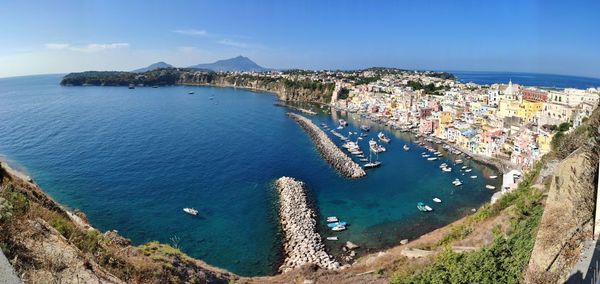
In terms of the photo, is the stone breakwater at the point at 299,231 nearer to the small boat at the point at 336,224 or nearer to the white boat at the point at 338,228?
the small boat at the point at 336,224

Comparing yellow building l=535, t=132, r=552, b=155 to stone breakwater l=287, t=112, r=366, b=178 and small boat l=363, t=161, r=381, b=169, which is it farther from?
stone breakwater l=287, t=112, r=366, b=178

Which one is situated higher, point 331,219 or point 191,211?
point 191,211

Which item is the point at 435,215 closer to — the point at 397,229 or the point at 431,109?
the point at 397,229

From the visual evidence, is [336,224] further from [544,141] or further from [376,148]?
[544,141]

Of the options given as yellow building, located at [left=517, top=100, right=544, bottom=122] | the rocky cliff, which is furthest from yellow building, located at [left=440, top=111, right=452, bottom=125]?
the rocky cliff

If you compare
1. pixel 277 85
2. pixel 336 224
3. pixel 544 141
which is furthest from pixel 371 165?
pixel 277 85

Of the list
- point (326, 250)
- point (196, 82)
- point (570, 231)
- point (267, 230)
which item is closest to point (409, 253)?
point (326, 250)

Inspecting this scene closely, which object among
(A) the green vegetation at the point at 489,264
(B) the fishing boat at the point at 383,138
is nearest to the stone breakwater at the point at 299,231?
(A) the green vegetation at the point at 489,264
